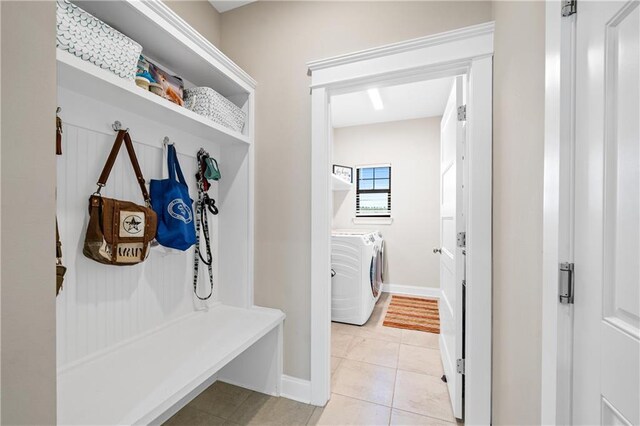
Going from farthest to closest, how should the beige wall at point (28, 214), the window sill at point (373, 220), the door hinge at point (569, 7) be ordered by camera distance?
the window sill at point (373, 220) < the door hinge at point (569, 7) < the beige wall at point (28, 214)

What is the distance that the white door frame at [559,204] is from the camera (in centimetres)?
78

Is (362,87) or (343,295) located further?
(343,295)

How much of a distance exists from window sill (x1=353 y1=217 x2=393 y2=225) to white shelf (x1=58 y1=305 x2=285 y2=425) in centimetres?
289

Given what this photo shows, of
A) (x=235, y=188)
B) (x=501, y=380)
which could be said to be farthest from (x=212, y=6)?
(x=501, y=380)

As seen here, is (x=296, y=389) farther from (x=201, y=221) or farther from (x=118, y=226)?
(x=118, y=226)

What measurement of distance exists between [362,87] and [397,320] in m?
2.55

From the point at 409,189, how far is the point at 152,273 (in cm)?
353

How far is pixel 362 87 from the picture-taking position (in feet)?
5.55

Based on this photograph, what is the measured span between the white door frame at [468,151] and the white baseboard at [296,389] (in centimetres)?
8

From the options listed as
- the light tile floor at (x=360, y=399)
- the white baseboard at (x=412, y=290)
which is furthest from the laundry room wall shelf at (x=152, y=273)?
the white baseboard at (x=412, y=290)

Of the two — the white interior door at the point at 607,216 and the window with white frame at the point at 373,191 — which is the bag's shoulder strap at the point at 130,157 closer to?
the white interior door at the point at 607,216

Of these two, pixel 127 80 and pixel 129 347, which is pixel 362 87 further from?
pixel 129 347

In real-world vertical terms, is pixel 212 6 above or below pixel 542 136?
above

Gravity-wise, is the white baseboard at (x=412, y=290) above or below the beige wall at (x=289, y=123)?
below
